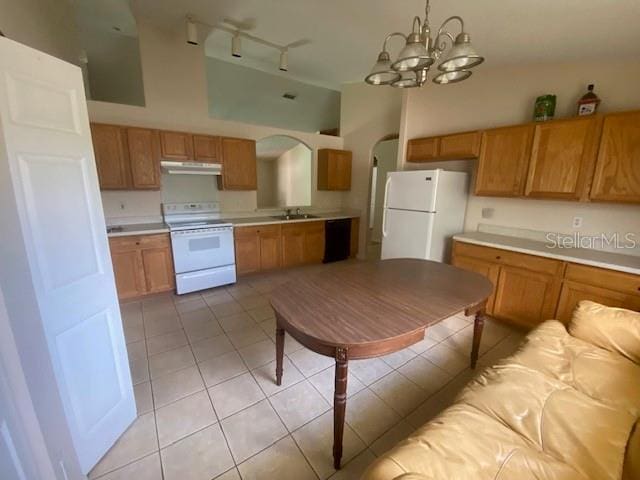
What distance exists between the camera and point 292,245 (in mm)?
4395

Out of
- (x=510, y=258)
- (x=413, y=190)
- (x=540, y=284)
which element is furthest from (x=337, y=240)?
(x=540, y=284)

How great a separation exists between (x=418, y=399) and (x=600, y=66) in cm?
335

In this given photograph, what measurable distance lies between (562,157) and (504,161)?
47 cm

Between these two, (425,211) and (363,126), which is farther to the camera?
(363,126)

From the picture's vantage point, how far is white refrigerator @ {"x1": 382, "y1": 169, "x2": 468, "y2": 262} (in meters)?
3.14

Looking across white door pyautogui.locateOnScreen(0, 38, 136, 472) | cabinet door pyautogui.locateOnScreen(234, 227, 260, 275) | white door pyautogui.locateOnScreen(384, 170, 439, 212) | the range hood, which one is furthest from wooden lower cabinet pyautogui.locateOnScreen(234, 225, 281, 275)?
white door pyautogui.locateOnScreen(0, 38, 136, 472)

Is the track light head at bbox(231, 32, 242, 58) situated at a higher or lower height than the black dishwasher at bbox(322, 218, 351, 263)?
higher

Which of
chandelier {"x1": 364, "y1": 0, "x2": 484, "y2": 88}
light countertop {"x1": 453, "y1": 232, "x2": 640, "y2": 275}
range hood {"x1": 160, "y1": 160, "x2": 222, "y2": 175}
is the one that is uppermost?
chandelier {"x1": 364, "y1": 0, "x2": 484, "y2": 88}

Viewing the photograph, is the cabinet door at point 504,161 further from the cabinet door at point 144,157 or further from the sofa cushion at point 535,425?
the cabinet door at point 144,157

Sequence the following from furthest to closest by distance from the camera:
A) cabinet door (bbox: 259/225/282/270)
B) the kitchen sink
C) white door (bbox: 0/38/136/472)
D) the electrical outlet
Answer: the kitchen sink < cabinet door (bbox: 259/225/282/270) < the electrical outlet < white door (bbox: 0/38/136/472)

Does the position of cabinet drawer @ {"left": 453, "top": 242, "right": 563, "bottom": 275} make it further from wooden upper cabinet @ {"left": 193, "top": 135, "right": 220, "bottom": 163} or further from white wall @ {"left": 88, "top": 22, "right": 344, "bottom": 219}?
white wall @ {"left": 88, "top": 22, "right": 344, "bottom": 219}

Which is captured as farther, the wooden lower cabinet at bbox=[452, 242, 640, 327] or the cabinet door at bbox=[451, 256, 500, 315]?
the cabinet door at bbox=[451, 256, 500, 315]

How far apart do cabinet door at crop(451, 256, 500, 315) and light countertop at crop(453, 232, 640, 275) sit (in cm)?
21

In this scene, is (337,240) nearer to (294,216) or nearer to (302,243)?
→ (302,243)
